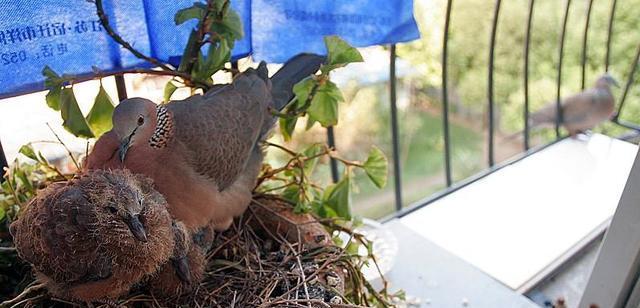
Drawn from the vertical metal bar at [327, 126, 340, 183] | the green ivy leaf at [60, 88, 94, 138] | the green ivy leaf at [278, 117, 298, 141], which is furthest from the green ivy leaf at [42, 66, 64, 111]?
the vertical metal bar at [327, 126, 340, 183]

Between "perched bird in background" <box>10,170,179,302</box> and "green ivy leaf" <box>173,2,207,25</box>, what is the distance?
11.9 inches

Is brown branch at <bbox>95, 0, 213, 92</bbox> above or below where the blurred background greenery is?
above

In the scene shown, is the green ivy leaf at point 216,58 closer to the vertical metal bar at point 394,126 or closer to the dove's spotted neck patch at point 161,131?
the dove's spotted neck patch at point 161,131

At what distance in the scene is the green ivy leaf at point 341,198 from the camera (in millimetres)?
917

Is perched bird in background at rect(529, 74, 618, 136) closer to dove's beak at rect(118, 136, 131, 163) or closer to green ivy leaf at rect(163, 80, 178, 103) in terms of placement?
green ivy leaf at rect(163, 80, 178, 103)

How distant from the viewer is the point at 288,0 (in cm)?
97

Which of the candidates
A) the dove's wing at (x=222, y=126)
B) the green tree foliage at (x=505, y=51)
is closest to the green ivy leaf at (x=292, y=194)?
the dove's wing at (x=222, y=126)

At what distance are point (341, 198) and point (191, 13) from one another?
0.42 m

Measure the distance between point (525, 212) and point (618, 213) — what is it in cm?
59

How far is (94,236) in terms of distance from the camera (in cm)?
55

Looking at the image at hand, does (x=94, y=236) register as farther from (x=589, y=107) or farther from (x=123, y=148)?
(x=589, y=107)

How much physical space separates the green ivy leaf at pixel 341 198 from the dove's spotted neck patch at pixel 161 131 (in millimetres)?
330

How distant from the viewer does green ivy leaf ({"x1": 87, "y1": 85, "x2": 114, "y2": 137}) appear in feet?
2.68

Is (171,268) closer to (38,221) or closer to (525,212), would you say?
(38,221)
